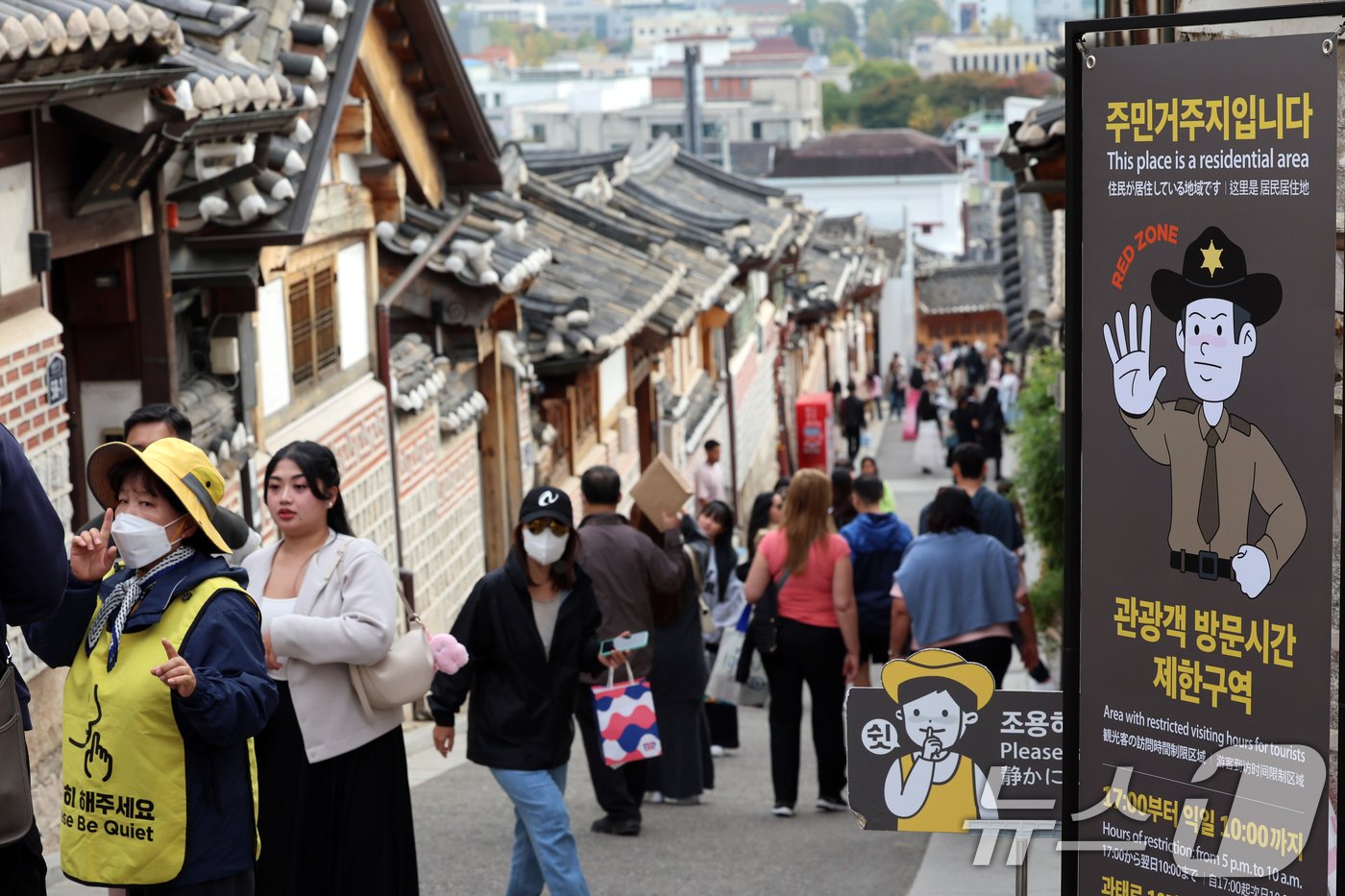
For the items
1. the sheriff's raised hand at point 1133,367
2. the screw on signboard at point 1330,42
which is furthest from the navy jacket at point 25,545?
the screw on signboard at point 1330,42

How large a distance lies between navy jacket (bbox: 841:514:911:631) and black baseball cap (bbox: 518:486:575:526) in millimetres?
2915

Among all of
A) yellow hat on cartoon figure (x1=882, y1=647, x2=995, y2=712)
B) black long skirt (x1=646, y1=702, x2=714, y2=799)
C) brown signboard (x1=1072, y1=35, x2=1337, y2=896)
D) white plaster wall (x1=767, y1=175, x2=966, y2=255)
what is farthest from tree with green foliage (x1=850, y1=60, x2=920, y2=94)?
brown signboard (x1=1072, y1=35, x2=1337, y2=896)

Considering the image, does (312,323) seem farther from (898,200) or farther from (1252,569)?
(898,200)

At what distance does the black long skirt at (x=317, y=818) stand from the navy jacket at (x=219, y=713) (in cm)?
89

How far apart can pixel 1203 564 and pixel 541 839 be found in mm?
3192

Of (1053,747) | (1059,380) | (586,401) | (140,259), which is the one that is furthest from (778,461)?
(1053,747)

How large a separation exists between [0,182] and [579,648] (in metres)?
3.15

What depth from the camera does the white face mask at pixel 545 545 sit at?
6898 mm

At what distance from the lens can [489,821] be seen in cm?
868

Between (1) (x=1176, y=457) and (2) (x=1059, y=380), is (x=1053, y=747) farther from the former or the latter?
(2) (x=1059, y=380)

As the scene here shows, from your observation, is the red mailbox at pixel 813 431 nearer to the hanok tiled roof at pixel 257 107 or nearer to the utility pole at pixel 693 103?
the utility pole at pixel 693 103

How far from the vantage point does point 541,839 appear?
669 centimetres

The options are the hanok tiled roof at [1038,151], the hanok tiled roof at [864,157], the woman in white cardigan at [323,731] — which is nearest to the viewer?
the woman in white cardigan at [323,731]

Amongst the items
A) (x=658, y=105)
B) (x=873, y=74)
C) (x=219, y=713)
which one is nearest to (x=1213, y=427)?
(x=219, y=713)
